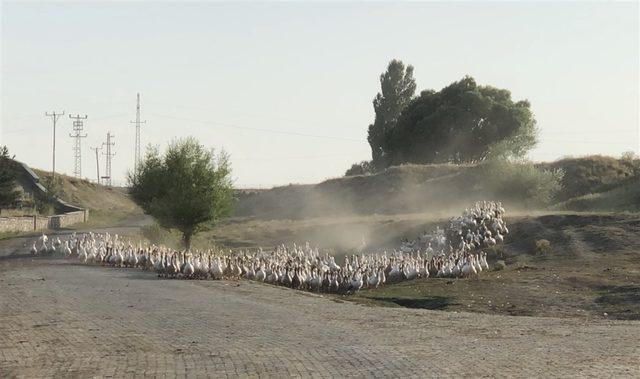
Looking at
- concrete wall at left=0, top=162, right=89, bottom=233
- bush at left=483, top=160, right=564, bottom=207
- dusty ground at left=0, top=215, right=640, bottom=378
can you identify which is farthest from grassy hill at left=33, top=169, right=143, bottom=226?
dusty ground at left=0, top=215, right=640, bottom=378

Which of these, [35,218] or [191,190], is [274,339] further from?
[35,218]

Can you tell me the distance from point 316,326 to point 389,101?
92.5 meters

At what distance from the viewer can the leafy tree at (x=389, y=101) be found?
110 meters

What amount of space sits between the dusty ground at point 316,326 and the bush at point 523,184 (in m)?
27.8

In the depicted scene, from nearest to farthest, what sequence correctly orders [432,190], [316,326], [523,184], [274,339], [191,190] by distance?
[274,339] < [316,326] < [191,190] < [523,184] < [432,190]

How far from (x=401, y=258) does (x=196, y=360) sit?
2212 centimetres

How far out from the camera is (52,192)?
9238 cm

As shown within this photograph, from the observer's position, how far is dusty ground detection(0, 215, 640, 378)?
14266 millimetres

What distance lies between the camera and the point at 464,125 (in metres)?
101

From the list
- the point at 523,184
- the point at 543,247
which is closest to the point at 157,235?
the point at 523,184

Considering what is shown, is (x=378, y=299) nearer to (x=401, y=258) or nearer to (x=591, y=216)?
(x=401, y=258)

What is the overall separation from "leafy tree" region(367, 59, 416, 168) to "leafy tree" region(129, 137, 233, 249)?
60462 millimetres

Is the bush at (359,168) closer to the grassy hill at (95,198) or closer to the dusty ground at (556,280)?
the grassy hill at (95,198)

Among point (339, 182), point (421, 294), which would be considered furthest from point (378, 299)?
point (339, 182)
